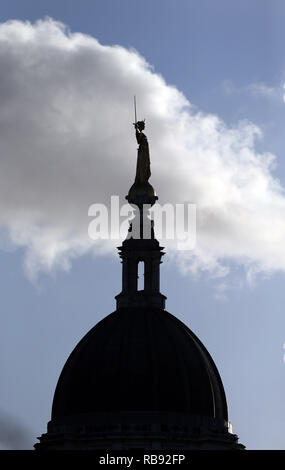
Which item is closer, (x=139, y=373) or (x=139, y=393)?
(x=139, y=393)

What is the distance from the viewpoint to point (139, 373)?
193m

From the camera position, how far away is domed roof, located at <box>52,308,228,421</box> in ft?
631

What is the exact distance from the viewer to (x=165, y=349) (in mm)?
193375

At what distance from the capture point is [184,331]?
644 feet

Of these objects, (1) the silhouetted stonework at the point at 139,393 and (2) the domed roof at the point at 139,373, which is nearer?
(1) the silhouetted stonework at the point at 139,393

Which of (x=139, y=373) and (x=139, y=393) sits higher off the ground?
(x=139, y=373)

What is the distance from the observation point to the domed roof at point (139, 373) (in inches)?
7574

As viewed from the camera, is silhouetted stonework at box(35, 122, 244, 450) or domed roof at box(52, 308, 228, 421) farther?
domed roof at box(52, 308, 228, 421)
